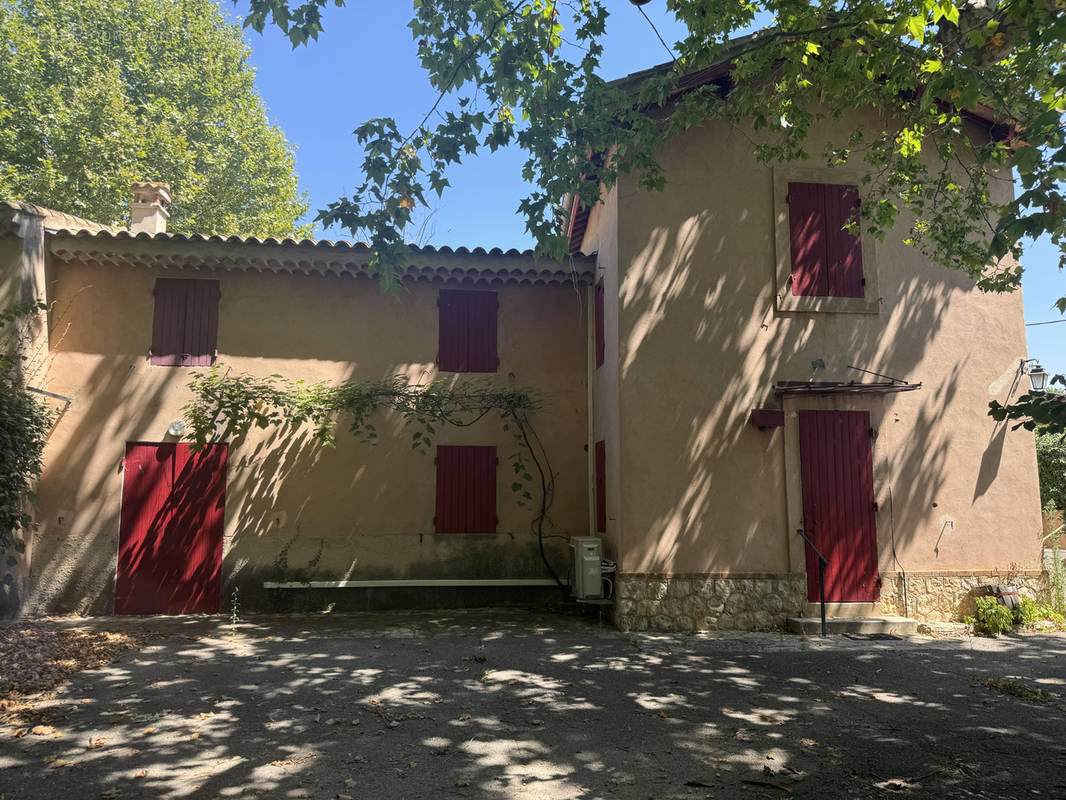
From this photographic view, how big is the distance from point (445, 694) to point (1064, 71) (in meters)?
6.66

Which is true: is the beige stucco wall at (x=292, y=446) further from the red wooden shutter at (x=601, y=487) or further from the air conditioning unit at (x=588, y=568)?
the air conditioning unit at (x=588, y=568)

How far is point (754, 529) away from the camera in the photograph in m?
7.58

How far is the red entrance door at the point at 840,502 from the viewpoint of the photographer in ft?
25.0

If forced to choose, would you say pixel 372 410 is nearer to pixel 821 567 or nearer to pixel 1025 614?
pixel 821 567

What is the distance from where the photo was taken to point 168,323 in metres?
8.57

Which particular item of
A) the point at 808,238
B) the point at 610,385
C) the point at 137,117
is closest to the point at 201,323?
the point at 610,385

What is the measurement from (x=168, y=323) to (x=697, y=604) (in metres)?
7.83

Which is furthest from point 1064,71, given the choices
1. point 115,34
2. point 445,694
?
point 115,34

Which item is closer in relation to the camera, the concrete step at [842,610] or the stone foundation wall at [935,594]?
the concrete step at [842,610]

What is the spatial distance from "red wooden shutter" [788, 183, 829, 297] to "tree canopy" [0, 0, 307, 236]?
15141 millimetres

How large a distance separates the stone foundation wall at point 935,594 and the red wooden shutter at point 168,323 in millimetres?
9646

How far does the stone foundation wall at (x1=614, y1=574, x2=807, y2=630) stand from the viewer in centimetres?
743

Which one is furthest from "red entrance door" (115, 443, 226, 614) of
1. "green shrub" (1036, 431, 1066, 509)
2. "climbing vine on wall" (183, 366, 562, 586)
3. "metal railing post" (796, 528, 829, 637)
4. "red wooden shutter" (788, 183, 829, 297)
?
"green shrub" (1036, 431, 1066, 509)

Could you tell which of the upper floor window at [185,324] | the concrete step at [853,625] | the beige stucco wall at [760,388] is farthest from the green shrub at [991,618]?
the upper floor window at [185,324]
